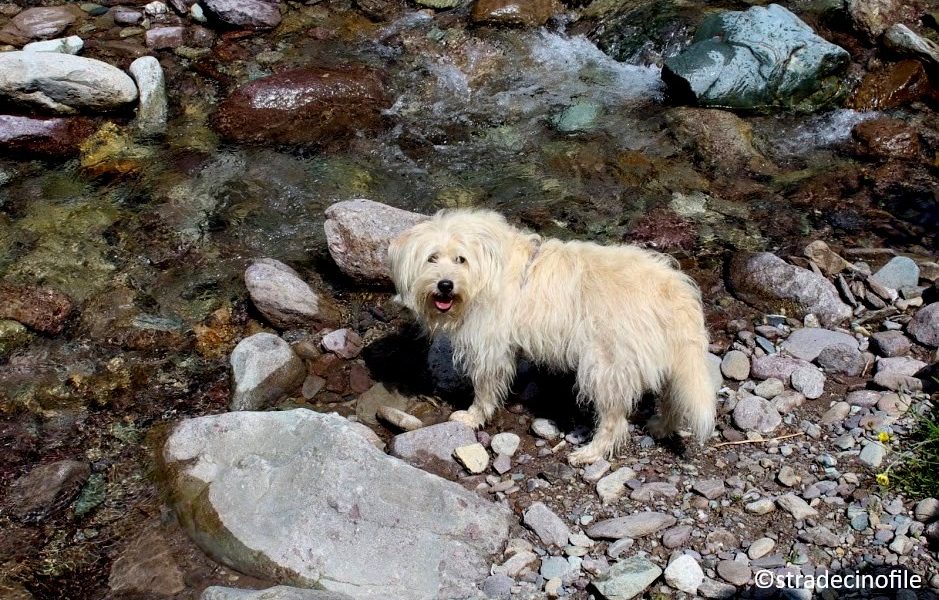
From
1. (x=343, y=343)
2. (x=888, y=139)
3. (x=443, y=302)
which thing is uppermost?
(x=443, y=302)

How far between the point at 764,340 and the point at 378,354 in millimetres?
3006

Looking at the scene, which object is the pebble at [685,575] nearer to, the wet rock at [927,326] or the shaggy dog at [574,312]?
the shaggy dog at [574,312]

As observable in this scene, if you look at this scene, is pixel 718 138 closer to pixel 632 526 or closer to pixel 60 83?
pixel 632 526

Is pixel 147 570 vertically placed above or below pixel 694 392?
below

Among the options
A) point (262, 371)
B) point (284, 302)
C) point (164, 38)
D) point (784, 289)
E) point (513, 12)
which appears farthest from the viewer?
point (513, 12)

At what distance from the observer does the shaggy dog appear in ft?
16.3

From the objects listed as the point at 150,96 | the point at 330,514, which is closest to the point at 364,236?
the point at 330,514

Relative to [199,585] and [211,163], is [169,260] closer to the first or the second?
[211,163]

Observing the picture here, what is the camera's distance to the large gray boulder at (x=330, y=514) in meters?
4.53

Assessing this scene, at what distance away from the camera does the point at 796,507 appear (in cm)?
464

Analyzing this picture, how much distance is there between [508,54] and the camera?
11414mm

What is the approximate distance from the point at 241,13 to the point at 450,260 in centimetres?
834

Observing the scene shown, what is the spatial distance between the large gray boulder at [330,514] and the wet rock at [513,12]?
324 inches

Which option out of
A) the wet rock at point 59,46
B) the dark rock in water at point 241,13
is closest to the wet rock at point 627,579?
the dark rock in water at point 241,13
